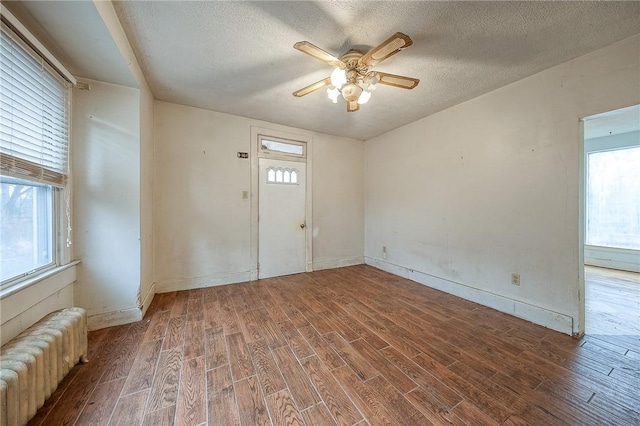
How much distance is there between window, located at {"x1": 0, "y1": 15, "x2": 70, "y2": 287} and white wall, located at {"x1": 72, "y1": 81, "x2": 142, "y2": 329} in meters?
0.15

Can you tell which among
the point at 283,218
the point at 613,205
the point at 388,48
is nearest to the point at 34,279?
the point at 283,218

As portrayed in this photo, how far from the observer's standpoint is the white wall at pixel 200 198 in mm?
2990

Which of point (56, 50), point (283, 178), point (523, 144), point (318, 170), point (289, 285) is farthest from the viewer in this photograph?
point (318, 170)

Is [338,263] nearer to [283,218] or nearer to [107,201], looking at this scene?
[283,218]

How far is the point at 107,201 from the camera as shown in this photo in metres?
2.15

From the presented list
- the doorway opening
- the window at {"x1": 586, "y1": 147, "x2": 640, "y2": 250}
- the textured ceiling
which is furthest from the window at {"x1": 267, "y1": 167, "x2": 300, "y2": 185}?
the window at {"x1": 586, "y1": 147, "x2": 640, "y2": 250}

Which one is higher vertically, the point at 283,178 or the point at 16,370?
the point at 283,178

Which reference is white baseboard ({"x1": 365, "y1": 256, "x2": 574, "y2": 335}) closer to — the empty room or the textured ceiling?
the empty room

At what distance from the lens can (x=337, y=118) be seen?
11.3 feet

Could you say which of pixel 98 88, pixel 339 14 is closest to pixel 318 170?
pixel 339 14

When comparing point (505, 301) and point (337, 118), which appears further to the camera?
point (337, 118)

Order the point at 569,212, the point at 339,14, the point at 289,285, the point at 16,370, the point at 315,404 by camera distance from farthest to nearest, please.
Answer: the point at 289,285 → the point at 569,212 → the point at 339,14 → the point at 315,404 → the point at 16,370

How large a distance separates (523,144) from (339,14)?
2270mm

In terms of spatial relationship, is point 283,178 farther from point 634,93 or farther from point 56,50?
point 634,93
